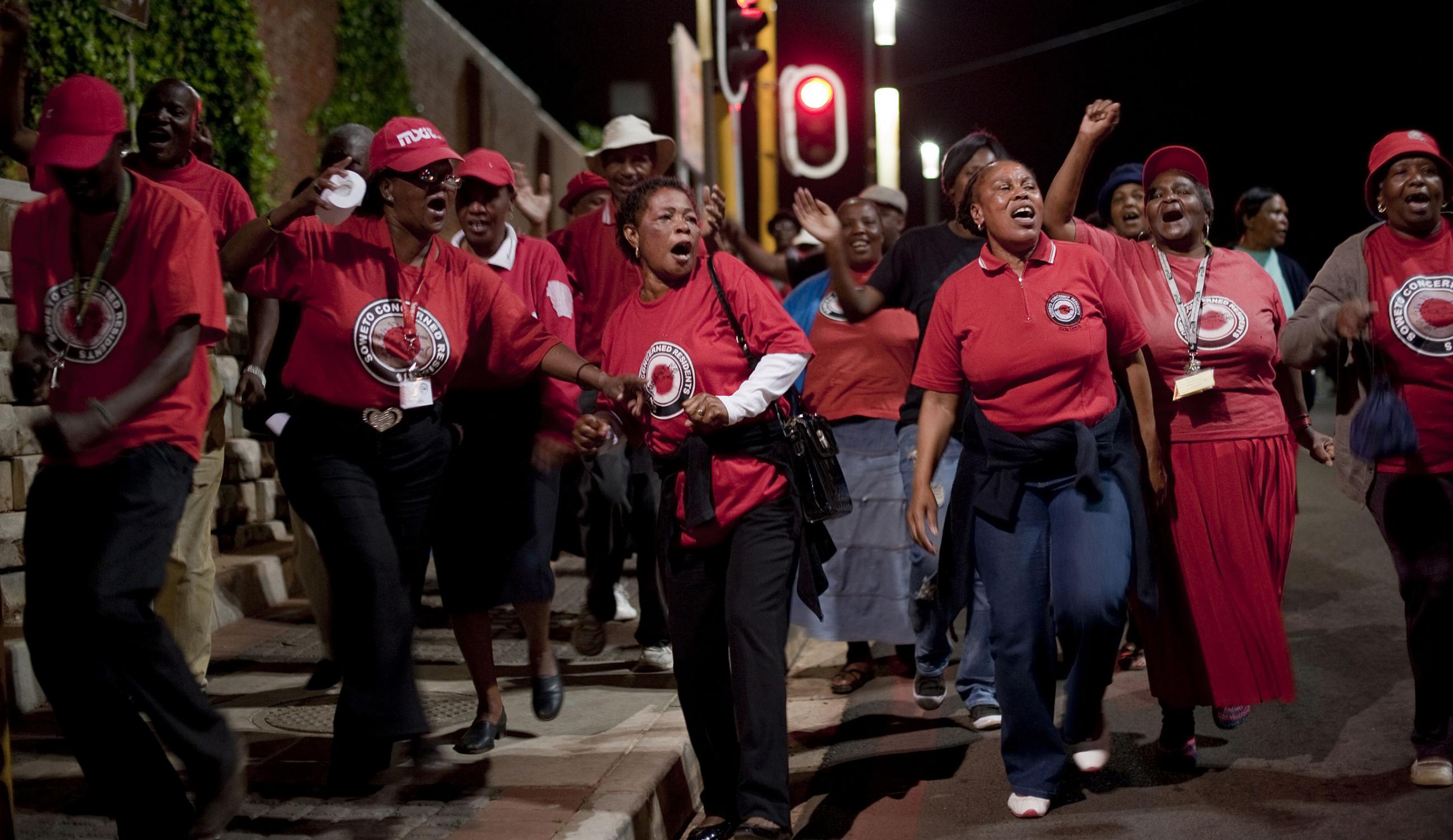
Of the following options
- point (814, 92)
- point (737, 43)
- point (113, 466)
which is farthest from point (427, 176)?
point (814, 92)

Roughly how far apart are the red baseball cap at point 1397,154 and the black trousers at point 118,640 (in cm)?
435

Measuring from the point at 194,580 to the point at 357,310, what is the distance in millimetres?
1855

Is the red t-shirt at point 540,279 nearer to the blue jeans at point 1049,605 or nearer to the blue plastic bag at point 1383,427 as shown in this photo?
the blue jeans at point 1049,605

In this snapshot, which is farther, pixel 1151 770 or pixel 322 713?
pixel 322 713

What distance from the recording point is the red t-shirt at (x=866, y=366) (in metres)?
6.98

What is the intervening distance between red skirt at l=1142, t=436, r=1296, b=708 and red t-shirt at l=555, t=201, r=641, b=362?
2.68 meters

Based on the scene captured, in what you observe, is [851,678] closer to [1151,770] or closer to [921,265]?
[1151,770]

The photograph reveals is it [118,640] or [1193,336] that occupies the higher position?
[1193,336]

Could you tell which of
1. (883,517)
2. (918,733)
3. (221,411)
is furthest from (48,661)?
(883,517)

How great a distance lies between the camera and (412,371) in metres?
4.57

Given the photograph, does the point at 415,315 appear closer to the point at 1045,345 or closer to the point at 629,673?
the point at 1045,345

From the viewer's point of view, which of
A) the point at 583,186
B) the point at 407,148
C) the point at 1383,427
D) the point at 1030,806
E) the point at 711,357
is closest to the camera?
the point at 711,357

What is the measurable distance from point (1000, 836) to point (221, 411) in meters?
3.71

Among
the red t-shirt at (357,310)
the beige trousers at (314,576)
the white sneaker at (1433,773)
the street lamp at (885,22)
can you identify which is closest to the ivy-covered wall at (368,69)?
the street lamp at (885,22)
